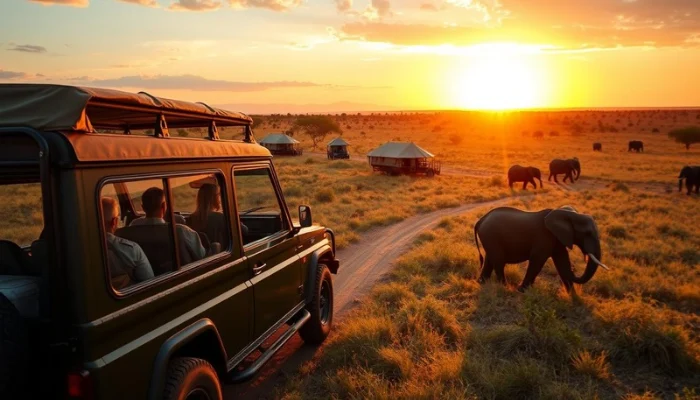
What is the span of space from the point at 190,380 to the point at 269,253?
5.76 ft

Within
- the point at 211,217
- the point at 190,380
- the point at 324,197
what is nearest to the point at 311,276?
the point at 211,217

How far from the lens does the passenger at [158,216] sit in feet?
12.5

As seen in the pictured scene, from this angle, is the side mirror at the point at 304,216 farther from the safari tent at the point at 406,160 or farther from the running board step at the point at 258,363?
the safari tent at the point at 406,160

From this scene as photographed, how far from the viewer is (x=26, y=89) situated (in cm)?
301

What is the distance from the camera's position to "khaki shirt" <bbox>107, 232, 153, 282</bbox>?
10.8 ft

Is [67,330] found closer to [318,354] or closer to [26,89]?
[26,89]

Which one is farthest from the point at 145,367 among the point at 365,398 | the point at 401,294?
the point at 401,294

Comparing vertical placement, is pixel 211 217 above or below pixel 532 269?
above

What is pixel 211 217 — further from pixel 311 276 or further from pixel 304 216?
pixel 311 276

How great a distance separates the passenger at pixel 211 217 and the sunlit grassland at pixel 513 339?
2006 mm

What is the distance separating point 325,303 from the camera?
716 centimetres

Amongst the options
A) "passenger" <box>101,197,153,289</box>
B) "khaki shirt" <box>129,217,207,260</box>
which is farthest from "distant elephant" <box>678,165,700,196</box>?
"passenger" <box>101,197,153,289</box>

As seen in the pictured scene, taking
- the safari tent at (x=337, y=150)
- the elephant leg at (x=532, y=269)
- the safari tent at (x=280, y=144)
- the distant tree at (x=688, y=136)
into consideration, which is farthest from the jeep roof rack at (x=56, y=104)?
the distant tree at (x=688, y=136)

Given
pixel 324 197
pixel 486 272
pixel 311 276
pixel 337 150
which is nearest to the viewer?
pixel 311 276
